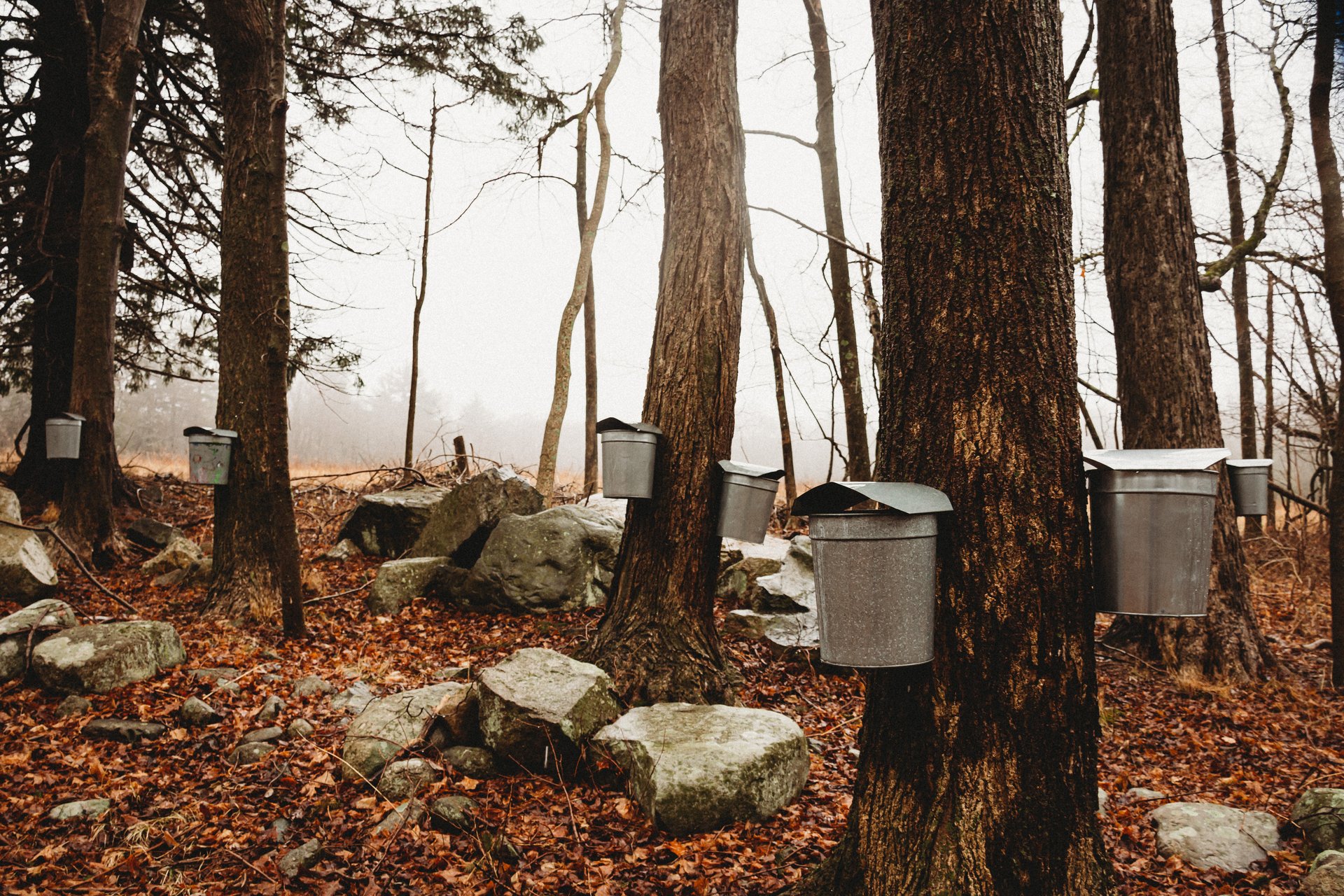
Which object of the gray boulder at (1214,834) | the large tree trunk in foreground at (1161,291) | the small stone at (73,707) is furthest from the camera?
the large tree trunk in foreground at (1161,291)

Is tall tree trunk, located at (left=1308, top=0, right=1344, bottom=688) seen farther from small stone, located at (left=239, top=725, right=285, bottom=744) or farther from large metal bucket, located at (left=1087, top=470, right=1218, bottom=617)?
small stone, located at (left=239, top=725, right=285, bottom=744)

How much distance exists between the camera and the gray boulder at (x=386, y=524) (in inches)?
283

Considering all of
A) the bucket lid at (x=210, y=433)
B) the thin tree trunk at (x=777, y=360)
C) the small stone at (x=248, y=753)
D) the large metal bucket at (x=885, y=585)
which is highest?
the thin tree trunk at (x=777, y=360)

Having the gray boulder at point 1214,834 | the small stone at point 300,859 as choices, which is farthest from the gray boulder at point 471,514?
the gray boulder at point 1214,834

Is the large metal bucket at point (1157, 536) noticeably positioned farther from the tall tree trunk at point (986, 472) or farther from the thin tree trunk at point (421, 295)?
the thin tree trunk at point (421, 295)

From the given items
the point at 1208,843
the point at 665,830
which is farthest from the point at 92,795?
the point at 1208,843

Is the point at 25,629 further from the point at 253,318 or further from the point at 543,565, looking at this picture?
the point at 543,565

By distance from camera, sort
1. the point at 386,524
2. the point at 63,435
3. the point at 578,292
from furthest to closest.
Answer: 1. the point at 578,292
2. the point at 386,524
3. the point at 63,435

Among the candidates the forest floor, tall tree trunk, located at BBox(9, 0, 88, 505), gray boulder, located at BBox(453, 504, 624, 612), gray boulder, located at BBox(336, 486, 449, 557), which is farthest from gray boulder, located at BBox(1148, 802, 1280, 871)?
tall tree trunk, located at BBox(9, 0, 88, 505)

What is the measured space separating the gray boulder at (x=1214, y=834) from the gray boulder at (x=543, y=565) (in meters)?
3.60

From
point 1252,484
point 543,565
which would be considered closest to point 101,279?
point 543,565

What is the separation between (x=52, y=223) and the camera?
7992 millimetres

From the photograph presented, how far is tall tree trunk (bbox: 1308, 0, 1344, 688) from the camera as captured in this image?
4.32 m

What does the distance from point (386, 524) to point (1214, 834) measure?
22.0 ft
